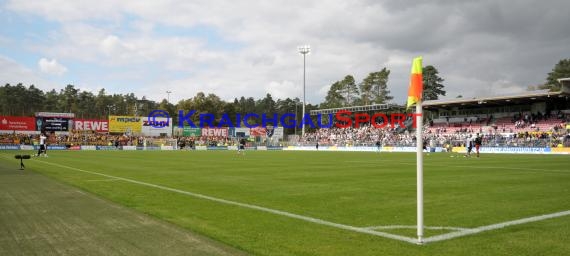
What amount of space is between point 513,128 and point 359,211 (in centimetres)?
5472

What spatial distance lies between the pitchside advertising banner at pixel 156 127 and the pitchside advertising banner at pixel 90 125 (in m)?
6.57

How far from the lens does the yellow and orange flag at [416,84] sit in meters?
5.43

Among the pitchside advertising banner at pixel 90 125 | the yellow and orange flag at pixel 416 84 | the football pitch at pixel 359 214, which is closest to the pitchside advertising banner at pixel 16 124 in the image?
the pitchside advertising banner at pixel 90 125

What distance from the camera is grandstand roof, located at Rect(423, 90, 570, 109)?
52.8m

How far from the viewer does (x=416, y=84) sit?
5.46m

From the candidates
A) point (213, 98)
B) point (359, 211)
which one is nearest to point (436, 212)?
point (359, 211)

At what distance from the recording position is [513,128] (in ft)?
181

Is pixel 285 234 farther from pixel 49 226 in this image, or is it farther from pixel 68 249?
pixel 49 226

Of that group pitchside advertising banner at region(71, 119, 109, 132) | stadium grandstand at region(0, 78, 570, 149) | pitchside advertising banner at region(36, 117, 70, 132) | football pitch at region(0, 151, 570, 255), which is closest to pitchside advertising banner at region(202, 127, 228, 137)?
stadium grandstand at region(0, 78, 570, 149)

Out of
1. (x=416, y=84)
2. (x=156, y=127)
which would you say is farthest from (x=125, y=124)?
(x=416, y=84)

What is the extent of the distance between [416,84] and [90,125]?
79959mm

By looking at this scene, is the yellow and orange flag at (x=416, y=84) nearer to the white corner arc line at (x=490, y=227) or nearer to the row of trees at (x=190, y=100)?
the white corner arc line at (x=490, y=227)

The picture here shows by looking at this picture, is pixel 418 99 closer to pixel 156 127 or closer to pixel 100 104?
pixel 156 127

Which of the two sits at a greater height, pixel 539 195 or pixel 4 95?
pixel 4 95
